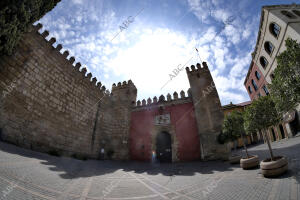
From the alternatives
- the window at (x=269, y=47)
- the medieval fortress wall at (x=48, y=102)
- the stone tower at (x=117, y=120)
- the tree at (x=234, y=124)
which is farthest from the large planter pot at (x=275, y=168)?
the window at (x=269, y=47)

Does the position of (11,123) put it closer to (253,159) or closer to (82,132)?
(82,132)

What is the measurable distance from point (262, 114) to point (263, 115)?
0.04 meters

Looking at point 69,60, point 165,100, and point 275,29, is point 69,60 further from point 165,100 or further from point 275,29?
point 275,29

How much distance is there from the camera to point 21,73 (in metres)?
6.51

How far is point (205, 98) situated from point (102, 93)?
30.6ft

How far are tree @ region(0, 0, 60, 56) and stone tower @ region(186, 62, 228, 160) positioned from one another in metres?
11.3

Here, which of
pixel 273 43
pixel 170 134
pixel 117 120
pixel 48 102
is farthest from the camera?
pixel 273 43

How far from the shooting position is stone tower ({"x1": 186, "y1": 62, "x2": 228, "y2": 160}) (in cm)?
988

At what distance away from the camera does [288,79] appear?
3.86m

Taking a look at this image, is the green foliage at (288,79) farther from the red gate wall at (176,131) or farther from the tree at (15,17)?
the tree at (15,17)

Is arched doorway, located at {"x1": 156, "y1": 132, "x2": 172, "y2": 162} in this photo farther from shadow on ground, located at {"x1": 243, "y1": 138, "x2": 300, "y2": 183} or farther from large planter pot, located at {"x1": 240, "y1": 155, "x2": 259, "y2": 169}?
large planter pot, located at {"x1": 240, "y1": 155, "x2": 259, "y2": 169}

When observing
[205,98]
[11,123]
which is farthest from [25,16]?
[205,98]

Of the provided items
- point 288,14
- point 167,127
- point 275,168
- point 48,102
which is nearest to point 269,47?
point 288,14

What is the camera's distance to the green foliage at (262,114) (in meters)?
4.64
